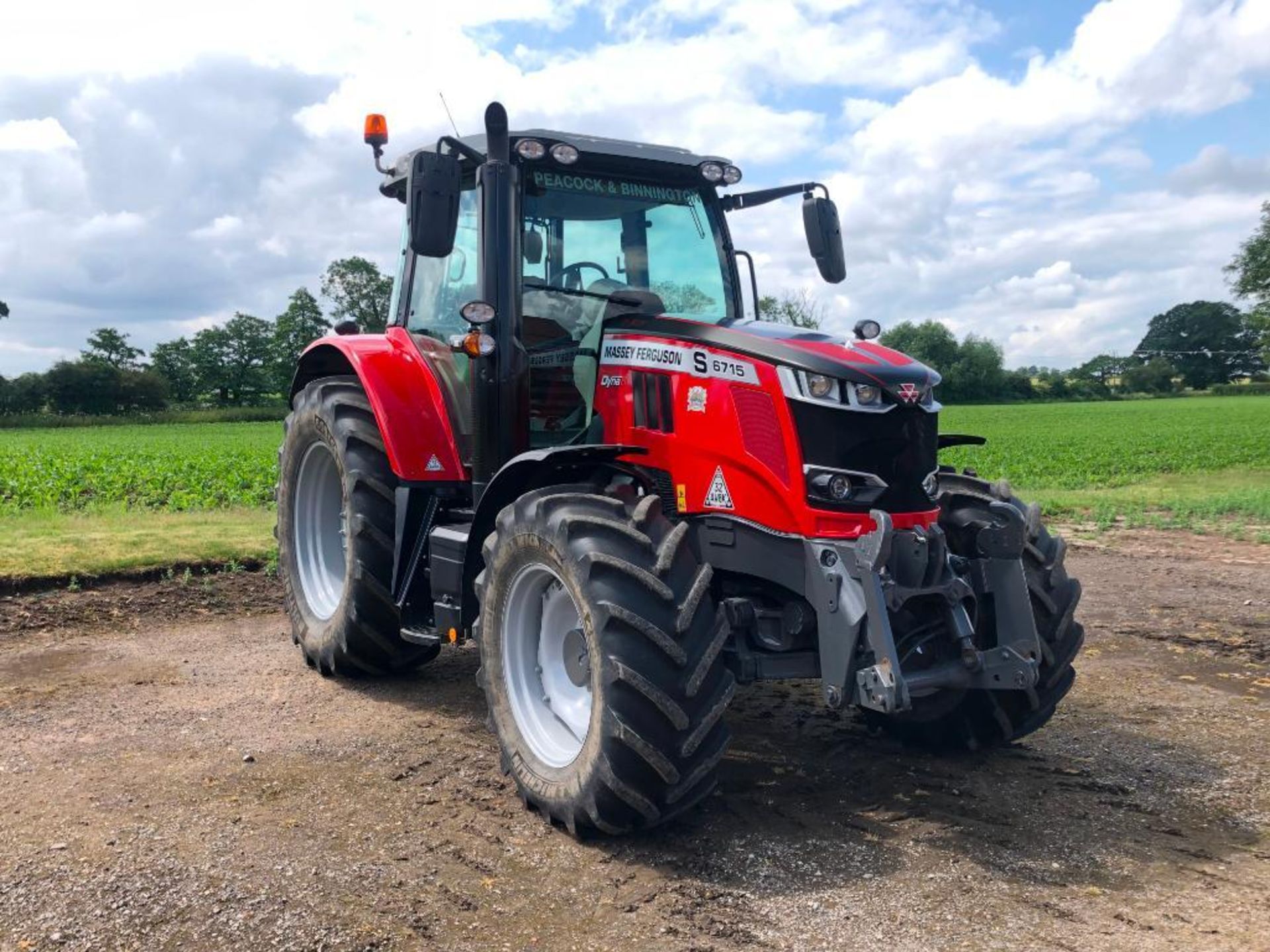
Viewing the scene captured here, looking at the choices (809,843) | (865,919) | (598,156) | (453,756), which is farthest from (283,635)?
(865,919)

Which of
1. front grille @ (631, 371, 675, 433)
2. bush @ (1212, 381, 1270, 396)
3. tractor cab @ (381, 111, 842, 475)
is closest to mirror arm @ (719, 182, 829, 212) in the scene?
tractor cab @ (381, 111, 842, 475)

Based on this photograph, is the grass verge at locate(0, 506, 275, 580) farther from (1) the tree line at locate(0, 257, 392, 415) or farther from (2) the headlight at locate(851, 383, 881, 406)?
(1) the tree line at locate(0, 257, 392, 415)

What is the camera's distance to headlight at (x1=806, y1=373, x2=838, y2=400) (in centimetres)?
418

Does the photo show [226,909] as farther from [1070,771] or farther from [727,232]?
[727,232]

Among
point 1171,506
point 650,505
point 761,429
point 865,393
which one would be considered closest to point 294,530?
point 650,505

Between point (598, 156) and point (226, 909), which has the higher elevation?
point (598, 156)

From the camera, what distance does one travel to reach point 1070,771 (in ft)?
15.5

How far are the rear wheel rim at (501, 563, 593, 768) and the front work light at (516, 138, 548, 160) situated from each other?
1.94 m

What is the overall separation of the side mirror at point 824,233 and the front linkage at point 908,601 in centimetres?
159

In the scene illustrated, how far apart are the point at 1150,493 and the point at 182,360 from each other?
72206mm

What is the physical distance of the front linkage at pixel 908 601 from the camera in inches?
155

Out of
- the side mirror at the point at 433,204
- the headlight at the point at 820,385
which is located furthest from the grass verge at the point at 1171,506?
the side mirror at the point at 433,204

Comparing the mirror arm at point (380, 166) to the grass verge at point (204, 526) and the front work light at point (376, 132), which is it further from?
the grass verge at point (204, 526)

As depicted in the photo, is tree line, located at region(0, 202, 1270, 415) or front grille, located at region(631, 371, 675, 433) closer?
front grille, located at region(631, 371, 675, 433)
